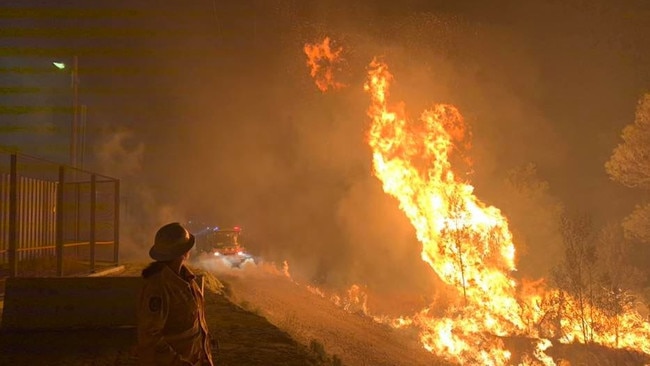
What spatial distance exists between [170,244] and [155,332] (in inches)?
23.7

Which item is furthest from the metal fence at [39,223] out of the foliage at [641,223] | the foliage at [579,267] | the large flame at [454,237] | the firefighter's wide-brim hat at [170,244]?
the foliage at [579,267]

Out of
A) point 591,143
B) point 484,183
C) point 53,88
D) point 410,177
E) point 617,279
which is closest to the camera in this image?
point 53,88

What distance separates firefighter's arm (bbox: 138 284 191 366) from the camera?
2777 millimetres

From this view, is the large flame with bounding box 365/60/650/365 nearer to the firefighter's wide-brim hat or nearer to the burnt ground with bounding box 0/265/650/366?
the burnt ground with bounding box 0/265/650/366

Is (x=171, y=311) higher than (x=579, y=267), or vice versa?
(x=171, y=311)

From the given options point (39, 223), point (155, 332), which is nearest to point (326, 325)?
point (39, 223)

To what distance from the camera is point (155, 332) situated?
2.78 meters

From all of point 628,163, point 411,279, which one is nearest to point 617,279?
point 628,163

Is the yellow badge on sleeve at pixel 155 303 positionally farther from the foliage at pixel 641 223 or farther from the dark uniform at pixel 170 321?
the foliage at pixel 641 223

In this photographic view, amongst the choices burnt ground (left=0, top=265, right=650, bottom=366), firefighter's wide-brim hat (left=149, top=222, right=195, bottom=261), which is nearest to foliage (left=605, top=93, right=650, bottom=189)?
burnt ground (left=0, top=265, right=650, bottom=366)

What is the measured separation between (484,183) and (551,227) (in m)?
6.57

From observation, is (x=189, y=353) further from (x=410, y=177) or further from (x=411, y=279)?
(x=411, y=279)

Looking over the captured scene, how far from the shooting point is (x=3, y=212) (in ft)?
30.7

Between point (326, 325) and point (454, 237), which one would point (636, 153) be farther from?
point (326, 325)
